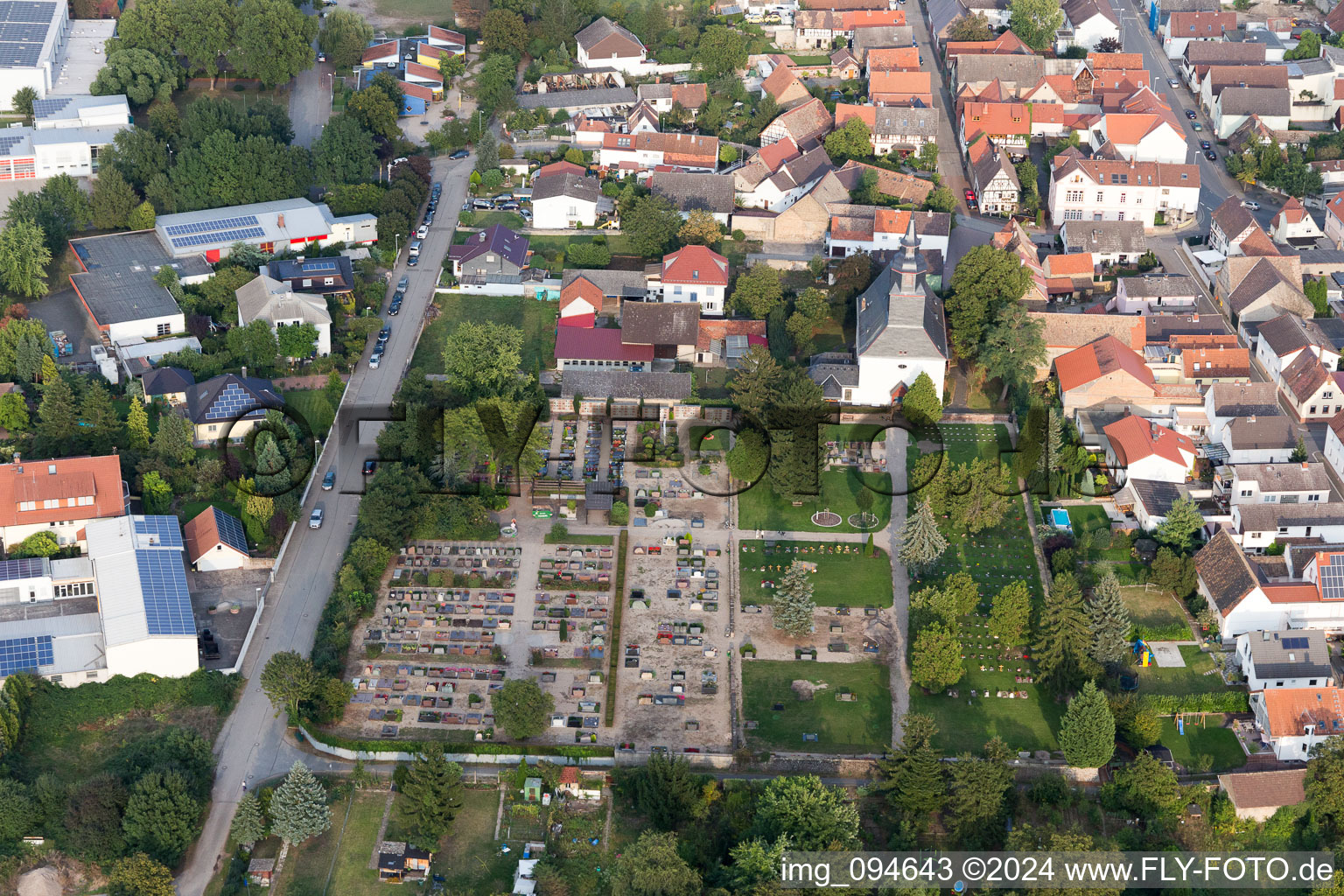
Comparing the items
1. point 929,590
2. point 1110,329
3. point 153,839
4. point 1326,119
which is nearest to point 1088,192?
point 1110,329

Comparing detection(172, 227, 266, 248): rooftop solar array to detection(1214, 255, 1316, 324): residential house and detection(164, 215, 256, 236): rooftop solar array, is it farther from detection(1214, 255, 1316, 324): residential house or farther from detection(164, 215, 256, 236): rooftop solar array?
detection(1214, 255, 1316, 324): residential house

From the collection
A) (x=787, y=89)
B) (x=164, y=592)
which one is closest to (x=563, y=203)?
(x=787, y=89)

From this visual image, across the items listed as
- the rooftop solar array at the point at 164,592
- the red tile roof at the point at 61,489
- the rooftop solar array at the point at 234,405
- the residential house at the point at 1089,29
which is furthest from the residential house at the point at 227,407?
the residential house at the point at 1089,29

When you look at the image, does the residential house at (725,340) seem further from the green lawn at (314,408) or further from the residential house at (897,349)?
the green lawn at (314,408)

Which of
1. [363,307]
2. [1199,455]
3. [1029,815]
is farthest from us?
[363,307]

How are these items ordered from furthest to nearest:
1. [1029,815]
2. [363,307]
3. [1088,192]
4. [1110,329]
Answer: [1088,192] → [363,307] → [1110,329] → [1029,815]

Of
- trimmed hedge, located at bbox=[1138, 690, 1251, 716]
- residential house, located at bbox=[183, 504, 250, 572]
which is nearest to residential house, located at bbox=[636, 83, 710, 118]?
residential house, located at bbox=[183, 504, 250, 572]

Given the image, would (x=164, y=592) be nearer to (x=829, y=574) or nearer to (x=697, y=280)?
(x=829, y=574)

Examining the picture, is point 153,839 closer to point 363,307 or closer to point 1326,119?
point 363,307
